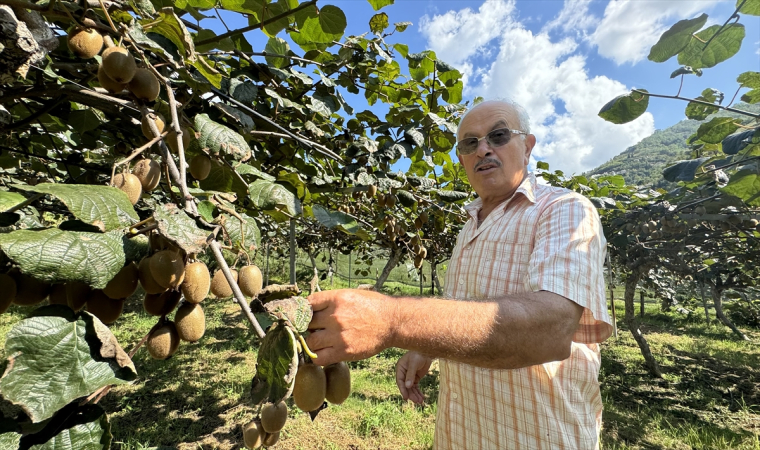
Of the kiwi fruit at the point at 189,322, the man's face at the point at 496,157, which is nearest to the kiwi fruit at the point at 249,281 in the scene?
the kiwi fruit at the point at 189,322

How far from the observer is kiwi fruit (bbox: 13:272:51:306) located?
2.70 ft

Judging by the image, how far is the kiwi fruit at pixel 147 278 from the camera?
0.80 metres

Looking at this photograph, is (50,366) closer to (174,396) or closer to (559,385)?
(559,385)

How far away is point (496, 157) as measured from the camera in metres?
1.97

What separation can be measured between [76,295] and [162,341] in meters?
0.21

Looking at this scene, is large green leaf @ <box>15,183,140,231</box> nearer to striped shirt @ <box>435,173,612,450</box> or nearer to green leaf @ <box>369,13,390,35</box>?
striped shirt @ <box>435,173,612,450</box>

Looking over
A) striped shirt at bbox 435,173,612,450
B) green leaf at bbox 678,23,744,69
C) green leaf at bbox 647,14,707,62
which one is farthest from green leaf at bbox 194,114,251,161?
green leaf at bbox 678,23,744,69

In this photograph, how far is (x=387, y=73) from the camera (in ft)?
8.05

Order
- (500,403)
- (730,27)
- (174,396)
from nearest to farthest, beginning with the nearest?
1. (500,403)
2. (730,27)
3. (174,396)

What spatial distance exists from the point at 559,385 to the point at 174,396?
5.07m

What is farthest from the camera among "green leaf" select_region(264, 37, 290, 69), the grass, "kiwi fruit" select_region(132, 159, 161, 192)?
the grass

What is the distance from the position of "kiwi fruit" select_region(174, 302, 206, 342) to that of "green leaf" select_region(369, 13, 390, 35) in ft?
6.06

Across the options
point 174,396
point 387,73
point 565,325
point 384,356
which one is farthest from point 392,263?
point 565,325

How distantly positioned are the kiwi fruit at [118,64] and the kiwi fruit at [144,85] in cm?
4
